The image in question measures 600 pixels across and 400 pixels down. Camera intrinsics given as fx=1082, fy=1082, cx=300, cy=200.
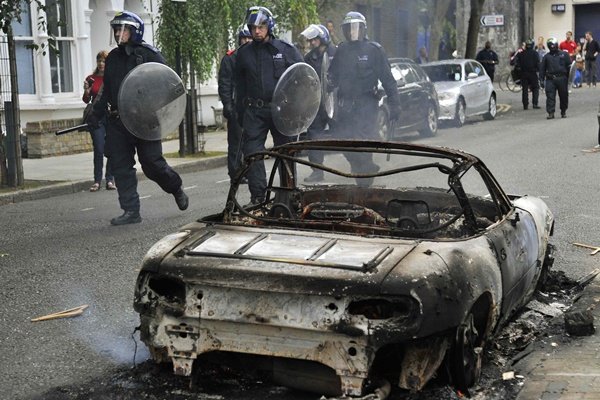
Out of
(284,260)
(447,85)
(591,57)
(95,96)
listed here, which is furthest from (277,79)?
(591,57)

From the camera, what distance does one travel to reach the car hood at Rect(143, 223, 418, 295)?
16.5ft

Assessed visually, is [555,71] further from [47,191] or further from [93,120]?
[93,120]

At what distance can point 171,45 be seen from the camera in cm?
1836

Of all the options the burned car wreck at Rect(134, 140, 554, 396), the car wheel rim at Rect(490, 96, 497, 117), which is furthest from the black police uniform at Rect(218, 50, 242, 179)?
the car wheel rim at Rect(490, 96, 497, 117)

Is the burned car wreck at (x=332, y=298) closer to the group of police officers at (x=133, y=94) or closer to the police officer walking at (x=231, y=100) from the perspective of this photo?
the group of police officers at (x=133, y=94)

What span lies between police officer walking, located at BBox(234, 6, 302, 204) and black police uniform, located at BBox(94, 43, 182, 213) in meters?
0.85

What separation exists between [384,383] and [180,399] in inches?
39.8

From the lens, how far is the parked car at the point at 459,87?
79.0 feet

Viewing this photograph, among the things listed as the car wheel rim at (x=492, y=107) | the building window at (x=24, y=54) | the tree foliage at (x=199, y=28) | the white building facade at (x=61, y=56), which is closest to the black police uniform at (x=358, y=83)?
the tree foliage at (x=199, y=28)

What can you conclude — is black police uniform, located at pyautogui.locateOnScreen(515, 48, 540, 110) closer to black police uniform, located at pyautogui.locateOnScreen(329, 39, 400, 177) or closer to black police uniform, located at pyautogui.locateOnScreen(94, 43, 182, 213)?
black police uniform, located at pyautogui.locateOnScreen(329, 39, 400, 177)

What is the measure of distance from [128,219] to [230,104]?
7.37 feet

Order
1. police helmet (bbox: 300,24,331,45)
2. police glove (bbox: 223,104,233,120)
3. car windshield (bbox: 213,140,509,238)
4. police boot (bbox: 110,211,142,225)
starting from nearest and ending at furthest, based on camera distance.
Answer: car windshield (bbox: 213,140,509,238), police boot (bbox: 110,211,142,225), police glove (bbox: 223,104,233,120), police helmet (bbox: 300,24,331,45)

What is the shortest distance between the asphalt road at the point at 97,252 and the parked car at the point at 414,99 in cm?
213

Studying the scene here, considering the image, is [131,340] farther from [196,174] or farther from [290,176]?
[196,174]
